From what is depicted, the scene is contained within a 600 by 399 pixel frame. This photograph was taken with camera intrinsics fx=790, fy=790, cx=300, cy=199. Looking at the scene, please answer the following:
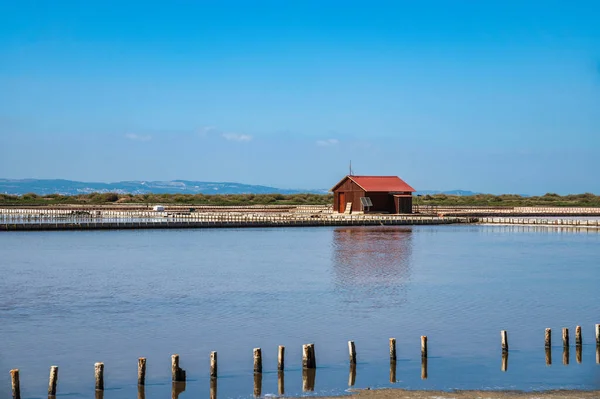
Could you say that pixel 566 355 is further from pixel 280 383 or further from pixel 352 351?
pixel 280 383

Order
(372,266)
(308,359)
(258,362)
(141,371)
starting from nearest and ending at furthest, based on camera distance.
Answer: (141,371) < (258,362) < (308,359) < (372,266)

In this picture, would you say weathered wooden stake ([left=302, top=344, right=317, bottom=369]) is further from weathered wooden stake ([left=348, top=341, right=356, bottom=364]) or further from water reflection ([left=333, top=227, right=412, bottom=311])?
water reflection ([left=333, top=227, right=412, bottom=311])

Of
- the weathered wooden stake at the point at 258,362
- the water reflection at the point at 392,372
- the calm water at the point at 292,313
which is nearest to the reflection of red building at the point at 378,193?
the calm water at the point at 292,313

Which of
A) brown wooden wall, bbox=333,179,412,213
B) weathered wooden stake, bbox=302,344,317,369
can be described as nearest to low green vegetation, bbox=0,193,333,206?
brown wooden wall, bbox=333,179,412,213

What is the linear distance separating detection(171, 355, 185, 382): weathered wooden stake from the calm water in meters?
0.28

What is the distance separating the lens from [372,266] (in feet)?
139

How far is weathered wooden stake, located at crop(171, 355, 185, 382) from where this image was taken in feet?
57.4

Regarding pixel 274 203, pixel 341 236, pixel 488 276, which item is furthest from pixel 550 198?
pixel 488 276

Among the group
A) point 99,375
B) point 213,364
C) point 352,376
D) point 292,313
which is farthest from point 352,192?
point 99,375

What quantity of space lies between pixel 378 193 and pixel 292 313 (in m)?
53.1

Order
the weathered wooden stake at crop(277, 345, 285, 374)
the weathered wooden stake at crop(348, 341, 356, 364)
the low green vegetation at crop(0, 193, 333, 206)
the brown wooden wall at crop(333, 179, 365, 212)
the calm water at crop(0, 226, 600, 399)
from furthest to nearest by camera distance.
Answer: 1. the low green vegetation at crop(0, 193, 333, 206)
2. the brown wooden wall at crop(333, 179, 365, 212)
3. the weathered wooden stake at crop(348, 341, 356, 364)
4. the calm water at crop(0, 226, 600, 399)
5. the weathered wooden stake at crop(277, 345, 285, 374)

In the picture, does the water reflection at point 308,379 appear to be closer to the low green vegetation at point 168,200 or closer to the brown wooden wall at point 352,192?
the brown wooden wall at point 352,192

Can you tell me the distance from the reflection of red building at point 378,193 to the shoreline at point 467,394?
202ft

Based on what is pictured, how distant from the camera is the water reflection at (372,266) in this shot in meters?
31.4
